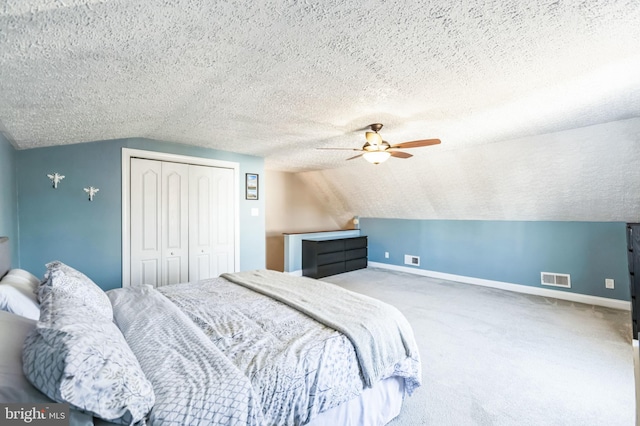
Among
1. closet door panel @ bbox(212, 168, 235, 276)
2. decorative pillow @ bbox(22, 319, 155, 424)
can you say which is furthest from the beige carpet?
closet door panel @ bbox(212, 168, 235, 276)

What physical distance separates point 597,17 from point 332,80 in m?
1.39

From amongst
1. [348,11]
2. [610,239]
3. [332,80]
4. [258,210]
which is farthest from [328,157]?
[610,239]

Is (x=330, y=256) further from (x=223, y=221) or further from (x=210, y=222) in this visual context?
(x=210, y=222)

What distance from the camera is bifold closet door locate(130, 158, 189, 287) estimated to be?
11.3 feet

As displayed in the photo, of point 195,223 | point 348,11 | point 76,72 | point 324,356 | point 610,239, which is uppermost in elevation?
point 348,11

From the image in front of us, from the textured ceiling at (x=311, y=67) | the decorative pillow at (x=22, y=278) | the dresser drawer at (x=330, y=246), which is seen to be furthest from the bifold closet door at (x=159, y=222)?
the dresser drawer at (x=330, y=246)

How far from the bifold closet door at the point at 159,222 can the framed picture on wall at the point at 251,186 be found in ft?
2.91

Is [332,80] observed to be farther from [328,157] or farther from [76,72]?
[328,157]

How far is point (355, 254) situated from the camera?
6453mm

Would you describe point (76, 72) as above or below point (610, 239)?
above

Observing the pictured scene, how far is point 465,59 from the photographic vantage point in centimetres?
176

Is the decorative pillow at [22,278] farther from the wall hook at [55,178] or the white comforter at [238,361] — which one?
the wall hook at [55,178]

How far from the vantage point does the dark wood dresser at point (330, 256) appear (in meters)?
5.66

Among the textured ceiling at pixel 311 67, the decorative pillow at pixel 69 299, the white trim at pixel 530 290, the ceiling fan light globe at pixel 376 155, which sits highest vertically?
the textured ceiling at pixel 311 67
